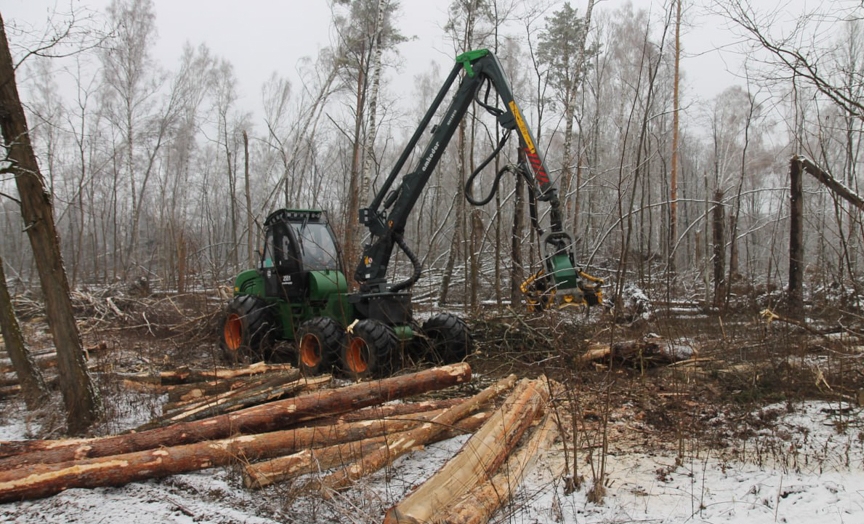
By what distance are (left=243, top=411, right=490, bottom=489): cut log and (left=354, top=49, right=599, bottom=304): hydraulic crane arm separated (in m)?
2.77

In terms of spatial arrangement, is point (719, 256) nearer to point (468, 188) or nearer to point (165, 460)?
point (468, 188)

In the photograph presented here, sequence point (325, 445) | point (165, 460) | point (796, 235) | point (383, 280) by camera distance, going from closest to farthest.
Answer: point (165, 460), point (325, 445), point (383, 280), point (796, 235)

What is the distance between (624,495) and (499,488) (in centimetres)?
79

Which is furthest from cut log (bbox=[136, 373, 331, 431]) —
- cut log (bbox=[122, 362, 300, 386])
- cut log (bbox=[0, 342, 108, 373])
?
cut log (bbox=[0, 342, 108, 373])

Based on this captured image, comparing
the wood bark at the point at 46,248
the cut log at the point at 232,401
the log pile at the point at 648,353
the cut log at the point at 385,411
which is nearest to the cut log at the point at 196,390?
the cut log at the point at 232,401

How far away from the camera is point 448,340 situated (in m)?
7.25

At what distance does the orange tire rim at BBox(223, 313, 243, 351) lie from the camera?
8.91m

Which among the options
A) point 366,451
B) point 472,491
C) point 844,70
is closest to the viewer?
point 472,491

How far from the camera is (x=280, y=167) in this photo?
1284 inches

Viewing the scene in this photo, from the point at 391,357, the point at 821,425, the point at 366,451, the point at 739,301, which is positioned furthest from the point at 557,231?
the point at 739,301

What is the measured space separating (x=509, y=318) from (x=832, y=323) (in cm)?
479

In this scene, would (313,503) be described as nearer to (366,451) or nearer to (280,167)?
(366,451)

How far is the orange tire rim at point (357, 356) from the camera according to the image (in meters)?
7.01

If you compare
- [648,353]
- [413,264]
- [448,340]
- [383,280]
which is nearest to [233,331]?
[383,280]
